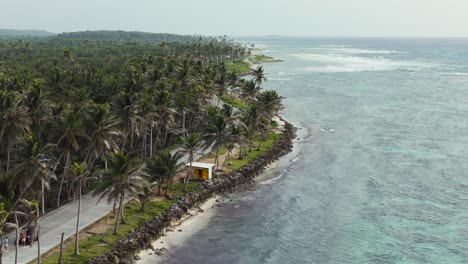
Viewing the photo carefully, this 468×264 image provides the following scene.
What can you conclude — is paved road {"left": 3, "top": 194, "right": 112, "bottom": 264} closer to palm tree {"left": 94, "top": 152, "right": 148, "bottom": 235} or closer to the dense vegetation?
the dense vegetation

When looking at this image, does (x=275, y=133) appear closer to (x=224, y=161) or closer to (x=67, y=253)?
(x=224, y=161)

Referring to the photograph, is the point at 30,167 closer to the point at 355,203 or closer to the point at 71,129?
the point at 71,129

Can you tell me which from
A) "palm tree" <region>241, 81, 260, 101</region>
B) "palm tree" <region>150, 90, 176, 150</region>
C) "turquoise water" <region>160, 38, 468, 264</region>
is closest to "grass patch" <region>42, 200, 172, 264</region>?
"turquoise water" <region>160, 38, 468, 264</region>

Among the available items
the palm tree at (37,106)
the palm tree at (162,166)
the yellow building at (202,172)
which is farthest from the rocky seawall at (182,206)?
the palm tree at (37,106)

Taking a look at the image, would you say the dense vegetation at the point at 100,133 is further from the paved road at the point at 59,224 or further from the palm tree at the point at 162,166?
the paved road at the point at 59,224

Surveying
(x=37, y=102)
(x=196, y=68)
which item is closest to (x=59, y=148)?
(x=37, y=102)

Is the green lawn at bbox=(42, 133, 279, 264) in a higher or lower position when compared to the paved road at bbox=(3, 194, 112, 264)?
lower
